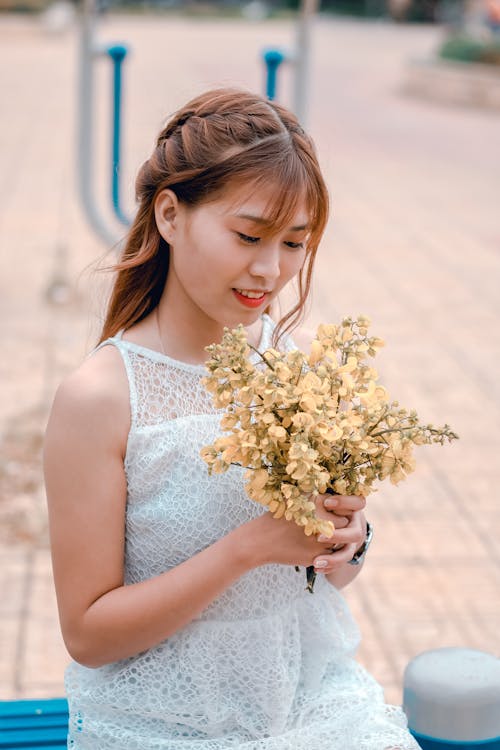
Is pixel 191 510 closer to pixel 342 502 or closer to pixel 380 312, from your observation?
pixel 342 502

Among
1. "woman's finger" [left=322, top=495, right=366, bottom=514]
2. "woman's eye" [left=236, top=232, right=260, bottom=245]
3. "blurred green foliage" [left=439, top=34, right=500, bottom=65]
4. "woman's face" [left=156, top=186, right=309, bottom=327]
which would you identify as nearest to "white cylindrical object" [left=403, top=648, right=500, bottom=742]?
"woman's finger" [left=322, top=495, right=366, bottom=514]

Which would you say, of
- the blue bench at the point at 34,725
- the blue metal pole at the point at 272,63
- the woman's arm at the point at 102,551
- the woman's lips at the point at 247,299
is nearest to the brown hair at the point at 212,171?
the woman's lips at the point at 247,299

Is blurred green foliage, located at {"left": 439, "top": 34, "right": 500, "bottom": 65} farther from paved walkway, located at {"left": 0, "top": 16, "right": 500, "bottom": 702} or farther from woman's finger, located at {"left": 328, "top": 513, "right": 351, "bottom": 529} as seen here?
woman's finger, located at {"left": 328, "top": 513, "right": 351, "bottom": 529}

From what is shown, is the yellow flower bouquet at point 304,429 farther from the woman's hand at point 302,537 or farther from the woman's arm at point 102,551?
the woman's arm at point 102,551

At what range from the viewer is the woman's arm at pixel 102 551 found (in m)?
1.73

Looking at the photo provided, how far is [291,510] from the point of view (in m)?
1.58

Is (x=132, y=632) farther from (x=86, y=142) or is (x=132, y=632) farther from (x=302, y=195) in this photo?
(x=86, y=142)

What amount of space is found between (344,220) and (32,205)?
2.63 meters

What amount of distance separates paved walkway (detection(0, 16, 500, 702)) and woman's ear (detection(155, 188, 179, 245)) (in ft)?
1.32

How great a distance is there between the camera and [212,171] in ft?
5.85

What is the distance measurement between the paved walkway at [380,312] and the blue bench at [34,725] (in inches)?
27.6

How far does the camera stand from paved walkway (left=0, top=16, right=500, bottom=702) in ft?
12.1

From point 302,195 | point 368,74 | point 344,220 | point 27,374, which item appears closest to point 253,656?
point 302,195

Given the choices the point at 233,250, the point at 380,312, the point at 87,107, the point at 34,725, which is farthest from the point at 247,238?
the point at 380,312
